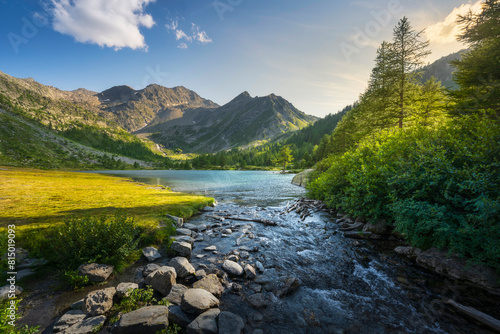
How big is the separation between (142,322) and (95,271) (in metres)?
4.17

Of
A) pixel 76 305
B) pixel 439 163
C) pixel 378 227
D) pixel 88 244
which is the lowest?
pixel 76 305

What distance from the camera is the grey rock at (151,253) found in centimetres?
985

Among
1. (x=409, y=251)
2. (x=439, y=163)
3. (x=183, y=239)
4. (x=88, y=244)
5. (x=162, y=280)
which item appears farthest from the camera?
(x=183, y=239)

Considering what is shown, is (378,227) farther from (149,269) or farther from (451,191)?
(149,269)

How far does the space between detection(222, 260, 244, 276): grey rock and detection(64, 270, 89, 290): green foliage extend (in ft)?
18.6

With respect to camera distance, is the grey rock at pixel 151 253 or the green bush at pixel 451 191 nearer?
the green bush at pixel 451 191

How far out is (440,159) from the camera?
9828 mm

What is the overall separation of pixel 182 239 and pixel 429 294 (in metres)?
12.8

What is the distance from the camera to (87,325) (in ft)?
17.4

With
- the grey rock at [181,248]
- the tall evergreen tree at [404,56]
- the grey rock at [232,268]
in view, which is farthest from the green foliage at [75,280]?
the tall evergreen tree at [404,56]

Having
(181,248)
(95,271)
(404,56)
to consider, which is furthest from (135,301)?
(404,56)

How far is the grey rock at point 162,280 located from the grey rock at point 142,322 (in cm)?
Answer: 165

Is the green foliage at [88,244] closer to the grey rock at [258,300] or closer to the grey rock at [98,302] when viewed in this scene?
the grey rock at [98,302]

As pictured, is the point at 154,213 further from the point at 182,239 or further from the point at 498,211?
the point at 498,211
